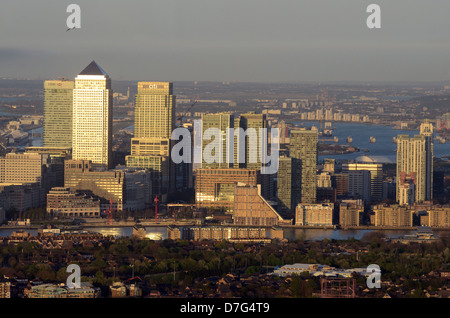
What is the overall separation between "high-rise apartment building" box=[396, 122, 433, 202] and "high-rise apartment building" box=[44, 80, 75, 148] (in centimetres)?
985

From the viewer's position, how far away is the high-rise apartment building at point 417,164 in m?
27.4

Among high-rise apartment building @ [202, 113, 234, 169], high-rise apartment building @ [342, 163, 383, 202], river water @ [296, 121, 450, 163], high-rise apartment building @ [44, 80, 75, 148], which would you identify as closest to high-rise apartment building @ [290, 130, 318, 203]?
high-rise apartment building @ [202, 113, 234, 169]

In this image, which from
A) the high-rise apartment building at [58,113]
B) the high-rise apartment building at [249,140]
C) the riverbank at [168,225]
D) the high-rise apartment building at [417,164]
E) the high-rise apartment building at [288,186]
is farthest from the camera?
the high-rise apartment building at [58,113]

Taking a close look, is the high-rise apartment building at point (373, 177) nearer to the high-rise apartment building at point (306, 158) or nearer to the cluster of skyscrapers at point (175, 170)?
the cluster of skyscrapers at point (175, 170)

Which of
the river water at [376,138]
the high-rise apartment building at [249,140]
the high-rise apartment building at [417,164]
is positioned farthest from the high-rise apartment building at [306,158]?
the river water at [376,138]

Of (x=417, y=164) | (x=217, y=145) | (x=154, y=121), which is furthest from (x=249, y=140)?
(x=417, y=164)

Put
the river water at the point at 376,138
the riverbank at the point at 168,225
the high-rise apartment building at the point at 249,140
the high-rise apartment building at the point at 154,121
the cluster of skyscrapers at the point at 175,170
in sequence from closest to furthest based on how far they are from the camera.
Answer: the riverbank at the point at 168,225
the cluster of skyscrapers at the point at 175,170
the high-rise apartment building at the point at 249,140
the high-rise apartment building at the point at 154,121
the river water at the point at 376,138

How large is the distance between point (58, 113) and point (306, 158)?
29.0ft

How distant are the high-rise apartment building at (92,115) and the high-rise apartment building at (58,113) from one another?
245 cm

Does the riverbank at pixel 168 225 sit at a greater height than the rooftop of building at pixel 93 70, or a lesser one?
lesser

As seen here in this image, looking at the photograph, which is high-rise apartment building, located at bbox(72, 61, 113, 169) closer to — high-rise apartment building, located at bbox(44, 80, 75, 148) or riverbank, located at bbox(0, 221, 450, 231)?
high-rise apartment building, located at bbox(44, 80, 75, 148)

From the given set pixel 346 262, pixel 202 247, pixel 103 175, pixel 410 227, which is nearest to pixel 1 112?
pixel 103 175

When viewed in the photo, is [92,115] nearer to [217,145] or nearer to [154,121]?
[154,121]
